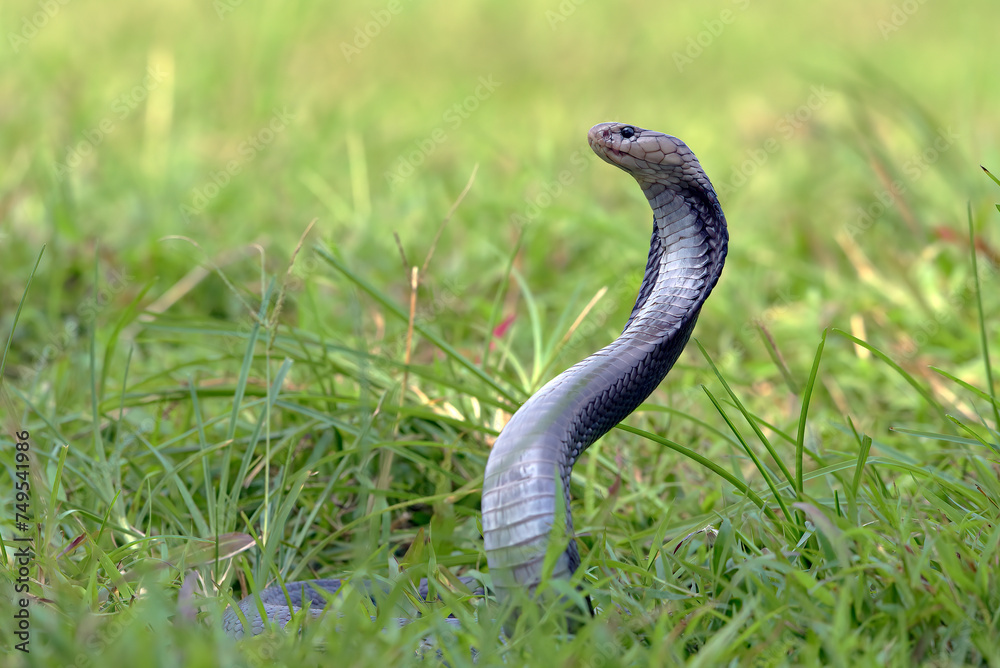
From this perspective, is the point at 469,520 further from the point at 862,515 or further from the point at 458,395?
the point at 862,515

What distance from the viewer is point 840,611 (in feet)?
6.17
